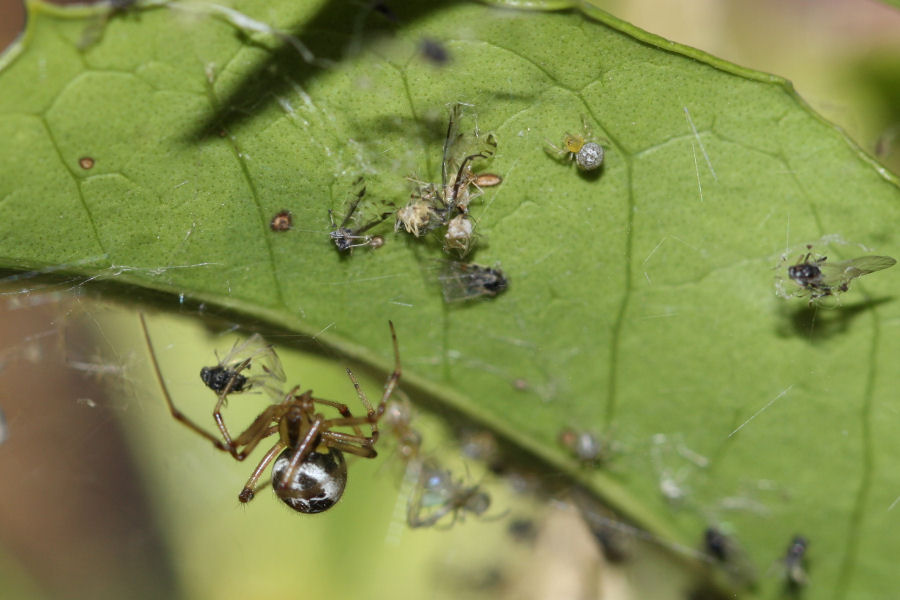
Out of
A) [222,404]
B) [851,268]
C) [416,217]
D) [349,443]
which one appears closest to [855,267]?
[851,268]

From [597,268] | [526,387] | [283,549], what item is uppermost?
[597,268]

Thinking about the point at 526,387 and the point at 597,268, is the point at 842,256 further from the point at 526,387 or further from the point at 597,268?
the point at 526,387

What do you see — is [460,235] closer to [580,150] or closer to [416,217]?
[416,217]

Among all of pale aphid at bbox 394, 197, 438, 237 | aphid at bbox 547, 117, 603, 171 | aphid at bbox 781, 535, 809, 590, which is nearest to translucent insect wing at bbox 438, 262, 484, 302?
pale aphid at bbox 394, 197, 438, 237

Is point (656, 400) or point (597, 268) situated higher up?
point (597, 268)

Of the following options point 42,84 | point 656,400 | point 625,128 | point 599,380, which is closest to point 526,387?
point 599,380

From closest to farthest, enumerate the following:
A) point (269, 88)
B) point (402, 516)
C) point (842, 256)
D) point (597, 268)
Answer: point (269, 88)
point (842, 256)
point (597, 268)
point (402, 516)
